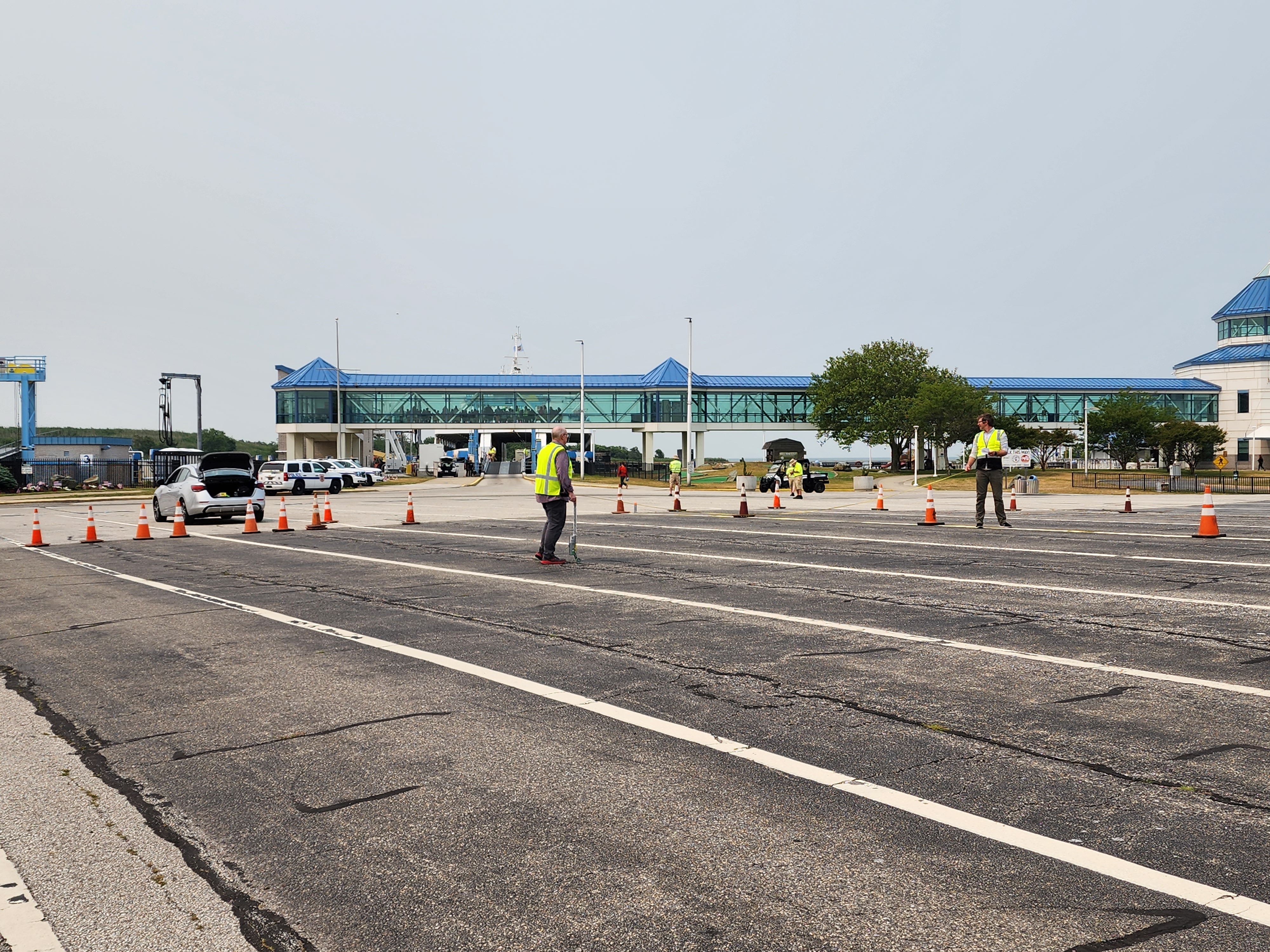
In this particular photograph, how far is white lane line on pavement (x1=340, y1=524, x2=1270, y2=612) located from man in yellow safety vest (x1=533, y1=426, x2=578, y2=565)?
1566mm

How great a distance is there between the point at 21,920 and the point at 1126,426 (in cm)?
8059

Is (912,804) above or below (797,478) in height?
below

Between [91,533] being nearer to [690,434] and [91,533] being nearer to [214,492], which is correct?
[214,492]

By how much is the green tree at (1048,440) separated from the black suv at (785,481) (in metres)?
37.4

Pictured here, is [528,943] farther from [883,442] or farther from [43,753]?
[883,442]

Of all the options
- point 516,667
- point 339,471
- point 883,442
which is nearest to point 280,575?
point 516,667

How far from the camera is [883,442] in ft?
273

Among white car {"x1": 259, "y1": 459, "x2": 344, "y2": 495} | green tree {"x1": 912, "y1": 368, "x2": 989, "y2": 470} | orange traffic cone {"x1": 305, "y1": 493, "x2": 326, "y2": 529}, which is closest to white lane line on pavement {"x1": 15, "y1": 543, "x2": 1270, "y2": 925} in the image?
orange traffic cone {"x1": 305, "y1": 493, "x2": 326, "y2": 529}

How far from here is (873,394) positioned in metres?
84.2

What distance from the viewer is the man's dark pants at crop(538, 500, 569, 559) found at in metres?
14.3

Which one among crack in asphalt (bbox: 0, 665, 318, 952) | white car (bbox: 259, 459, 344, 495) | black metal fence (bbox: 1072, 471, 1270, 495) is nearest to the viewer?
crack in asphalt (bbox: 0, 665, 318, 952)

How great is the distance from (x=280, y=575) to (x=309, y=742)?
352 inches

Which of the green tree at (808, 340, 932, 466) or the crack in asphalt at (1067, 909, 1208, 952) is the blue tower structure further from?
the crack in asphalt at (1067, 909, 1208, 952)

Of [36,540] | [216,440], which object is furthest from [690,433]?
[216,440]
